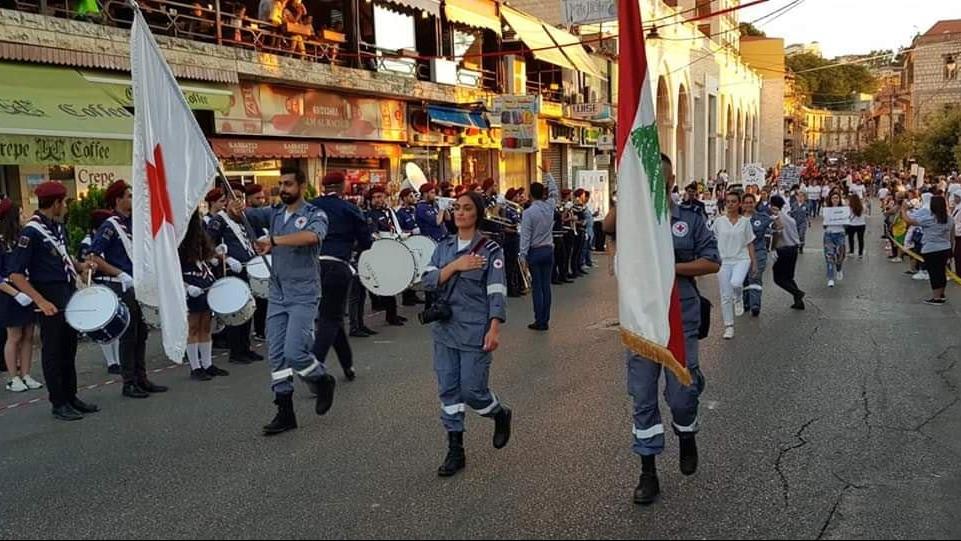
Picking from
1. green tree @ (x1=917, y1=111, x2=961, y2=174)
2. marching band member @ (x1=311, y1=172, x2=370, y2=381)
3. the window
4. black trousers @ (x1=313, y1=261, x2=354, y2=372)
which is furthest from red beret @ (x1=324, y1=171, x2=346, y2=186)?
the window

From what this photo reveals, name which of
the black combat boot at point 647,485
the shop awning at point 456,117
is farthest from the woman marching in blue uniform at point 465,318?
the shop awning at point 456,117

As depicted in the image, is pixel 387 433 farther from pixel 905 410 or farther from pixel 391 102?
pixel 391 102

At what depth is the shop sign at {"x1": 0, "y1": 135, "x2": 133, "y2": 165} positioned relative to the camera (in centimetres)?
1170

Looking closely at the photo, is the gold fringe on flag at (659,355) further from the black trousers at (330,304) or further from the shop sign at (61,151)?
the shop sign at (61,151)

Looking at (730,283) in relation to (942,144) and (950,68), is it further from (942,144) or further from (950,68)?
(950,68)

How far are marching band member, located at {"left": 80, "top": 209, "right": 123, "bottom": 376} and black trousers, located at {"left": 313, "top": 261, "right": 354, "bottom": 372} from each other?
80.1 inches

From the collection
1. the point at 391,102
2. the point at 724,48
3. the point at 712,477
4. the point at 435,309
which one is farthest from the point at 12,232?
the point at 724,48

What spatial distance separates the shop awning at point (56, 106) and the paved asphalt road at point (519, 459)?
16.1 ft

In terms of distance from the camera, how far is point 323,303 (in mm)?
7363

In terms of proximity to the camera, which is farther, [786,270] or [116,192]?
[786,270]

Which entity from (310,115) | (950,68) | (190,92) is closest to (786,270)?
(190,92)

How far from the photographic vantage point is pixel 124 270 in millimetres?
7578

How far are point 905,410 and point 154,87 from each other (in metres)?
6.00

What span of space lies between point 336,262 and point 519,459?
2882 mm
